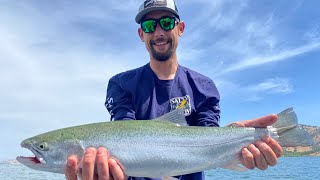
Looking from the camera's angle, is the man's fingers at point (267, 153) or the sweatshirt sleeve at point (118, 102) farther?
the sweatshirt sleeve at point (118, 102)

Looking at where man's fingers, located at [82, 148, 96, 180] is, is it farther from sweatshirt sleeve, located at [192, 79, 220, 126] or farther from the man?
sweatshirt sleeve, located at [192, 79, 220, 126]

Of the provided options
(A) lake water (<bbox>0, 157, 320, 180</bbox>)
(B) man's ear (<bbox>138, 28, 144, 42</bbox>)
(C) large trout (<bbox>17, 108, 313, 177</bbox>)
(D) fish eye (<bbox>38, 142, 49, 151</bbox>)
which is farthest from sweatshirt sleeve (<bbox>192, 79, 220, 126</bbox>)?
(A) lake water (<bbox>0, 157, 320, 180</bbox>)

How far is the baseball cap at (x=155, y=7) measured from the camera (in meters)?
6.59

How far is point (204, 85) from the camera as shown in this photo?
6723 millimetres

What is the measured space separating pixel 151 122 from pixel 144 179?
1.04 metres

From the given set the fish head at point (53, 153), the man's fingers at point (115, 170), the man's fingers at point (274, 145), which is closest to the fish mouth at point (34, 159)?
the fish head at point (53, 153)

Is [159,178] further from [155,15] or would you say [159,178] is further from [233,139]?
[155,15]

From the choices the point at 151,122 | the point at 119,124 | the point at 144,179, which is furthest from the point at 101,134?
the point at 144,179

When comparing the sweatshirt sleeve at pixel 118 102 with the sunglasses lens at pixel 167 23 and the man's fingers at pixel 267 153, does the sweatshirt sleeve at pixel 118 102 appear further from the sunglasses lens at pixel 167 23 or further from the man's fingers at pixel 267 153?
the man's fingers at pixel 267 153

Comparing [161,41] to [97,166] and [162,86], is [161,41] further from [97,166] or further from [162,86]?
[97,166]

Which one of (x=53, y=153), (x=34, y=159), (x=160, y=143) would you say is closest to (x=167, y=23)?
(x=160, y=143)

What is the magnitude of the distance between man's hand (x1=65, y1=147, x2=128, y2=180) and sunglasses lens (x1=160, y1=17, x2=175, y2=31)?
258 centimetres

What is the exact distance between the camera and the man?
6320 millimetres

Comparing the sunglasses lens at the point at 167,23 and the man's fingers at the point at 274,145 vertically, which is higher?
the sunglasses lens at the point at 167,23
